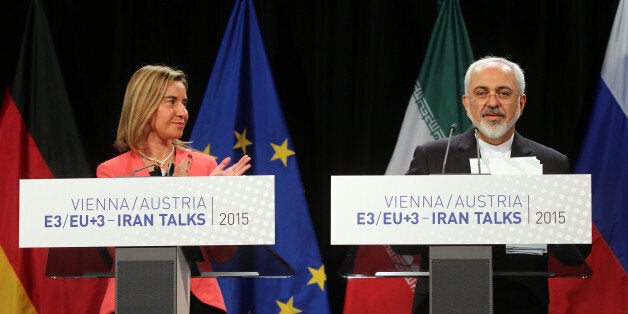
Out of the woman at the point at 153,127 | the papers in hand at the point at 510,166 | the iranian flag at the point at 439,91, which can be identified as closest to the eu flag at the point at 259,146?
the iranian flag at the point at 439,91

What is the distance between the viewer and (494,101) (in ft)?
11.3

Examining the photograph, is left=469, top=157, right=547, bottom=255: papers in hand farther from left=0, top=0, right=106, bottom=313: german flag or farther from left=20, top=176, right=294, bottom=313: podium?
left=0, top=0, right=106, bottom=313: german flag

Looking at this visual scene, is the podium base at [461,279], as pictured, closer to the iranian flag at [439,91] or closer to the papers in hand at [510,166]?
the papers in hand at [510,166]

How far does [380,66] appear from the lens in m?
4.78

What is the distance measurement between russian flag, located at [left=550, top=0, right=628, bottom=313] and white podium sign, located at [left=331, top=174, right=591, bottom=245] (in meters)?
2.41

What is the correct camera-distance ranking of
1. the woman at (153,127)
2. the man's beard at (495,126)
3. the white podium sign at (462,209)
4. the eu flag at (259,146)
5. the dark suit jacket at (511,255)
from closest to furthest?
the white podium sign at (462,209), the dark suit jacket at (511,255), the woman at (153,127), the man's beard at (495,126), the eu flag at (259,146)

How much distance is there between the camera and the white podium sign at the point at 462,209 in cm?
229

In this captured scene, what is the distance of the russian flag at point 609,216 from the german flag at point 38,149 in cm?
266

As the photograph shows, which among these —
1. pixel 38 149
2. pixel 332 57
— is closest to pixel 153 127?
pixel 332 57

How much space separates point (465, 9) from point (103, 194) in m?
3.07

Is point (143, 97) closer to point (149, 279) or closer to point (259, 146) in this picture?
point (149, 279)

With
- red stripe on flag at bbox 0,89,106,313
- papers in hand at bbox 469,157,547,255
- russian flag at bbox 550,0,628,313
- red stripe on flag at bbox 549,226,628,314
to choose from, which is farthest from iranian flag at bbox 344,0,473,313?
papers in hand at bbox 469,157,547,255

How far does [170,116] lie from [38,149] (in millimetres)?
A: 1909

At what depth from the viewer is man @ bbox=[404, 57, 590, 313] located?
8.25 ft
